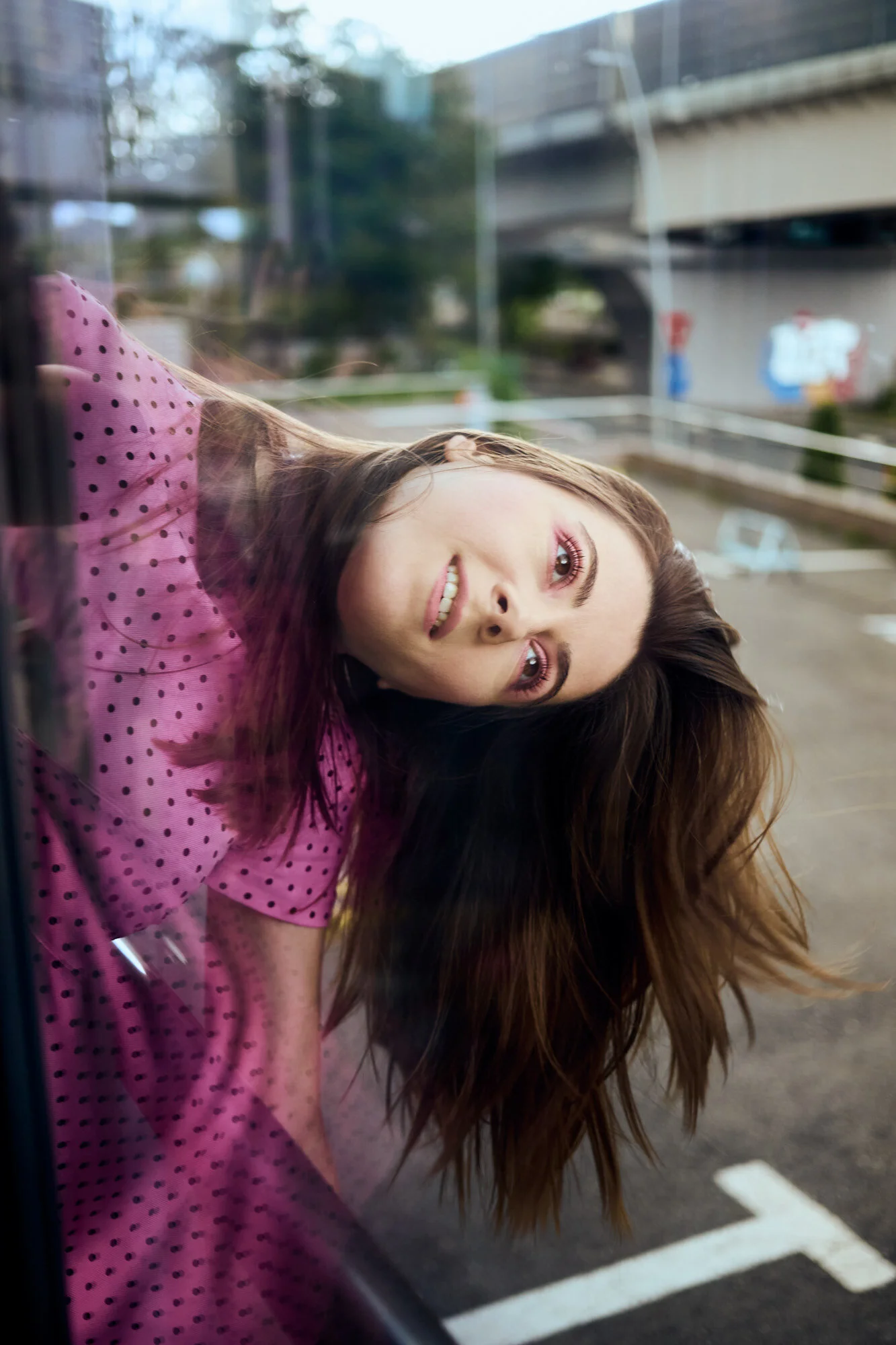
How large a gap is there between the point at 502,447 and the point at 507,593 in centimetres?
13

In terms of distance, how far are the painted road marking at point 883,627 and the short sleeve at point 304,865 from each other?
496mm

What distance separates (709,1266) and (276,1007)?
0.50 meters

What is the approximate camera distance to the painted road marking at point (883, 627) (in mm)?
1078

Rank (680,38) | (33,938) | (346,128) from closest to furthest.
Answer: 1. (33,938)
2. (680,38)
3. (346,128)

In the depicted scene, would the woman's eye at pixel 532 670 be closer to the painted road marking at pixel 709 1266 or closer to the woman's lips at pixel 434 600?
the woman's lips at pixel 434 600

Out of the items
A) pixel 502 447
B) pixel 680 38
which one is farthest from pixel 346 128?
pixel 502 447

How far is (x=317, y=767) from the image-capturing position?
107cm

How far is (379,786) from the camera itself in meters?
1.08

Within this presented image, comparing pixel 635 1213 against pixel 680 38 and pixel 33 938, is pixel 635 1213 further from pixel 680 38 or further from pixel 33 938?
pixel 680 38

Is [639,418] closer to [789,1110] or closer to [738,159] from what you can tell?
[738,159]

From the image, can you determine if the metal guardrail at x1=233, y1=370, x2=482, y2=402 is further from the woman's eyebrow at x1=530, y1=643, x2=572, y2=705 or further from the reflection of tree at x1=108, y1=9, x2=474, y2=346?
the woman's eyebrow at x1=530, y1=643, x2=572, y2=705

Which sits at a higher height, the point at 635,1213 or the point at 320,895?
the point at 320,895

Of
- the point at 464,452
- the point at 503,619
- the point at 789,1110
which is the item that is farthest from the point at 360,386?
the point at 789,1110

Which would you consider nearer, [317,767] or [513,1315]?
[317,767]
